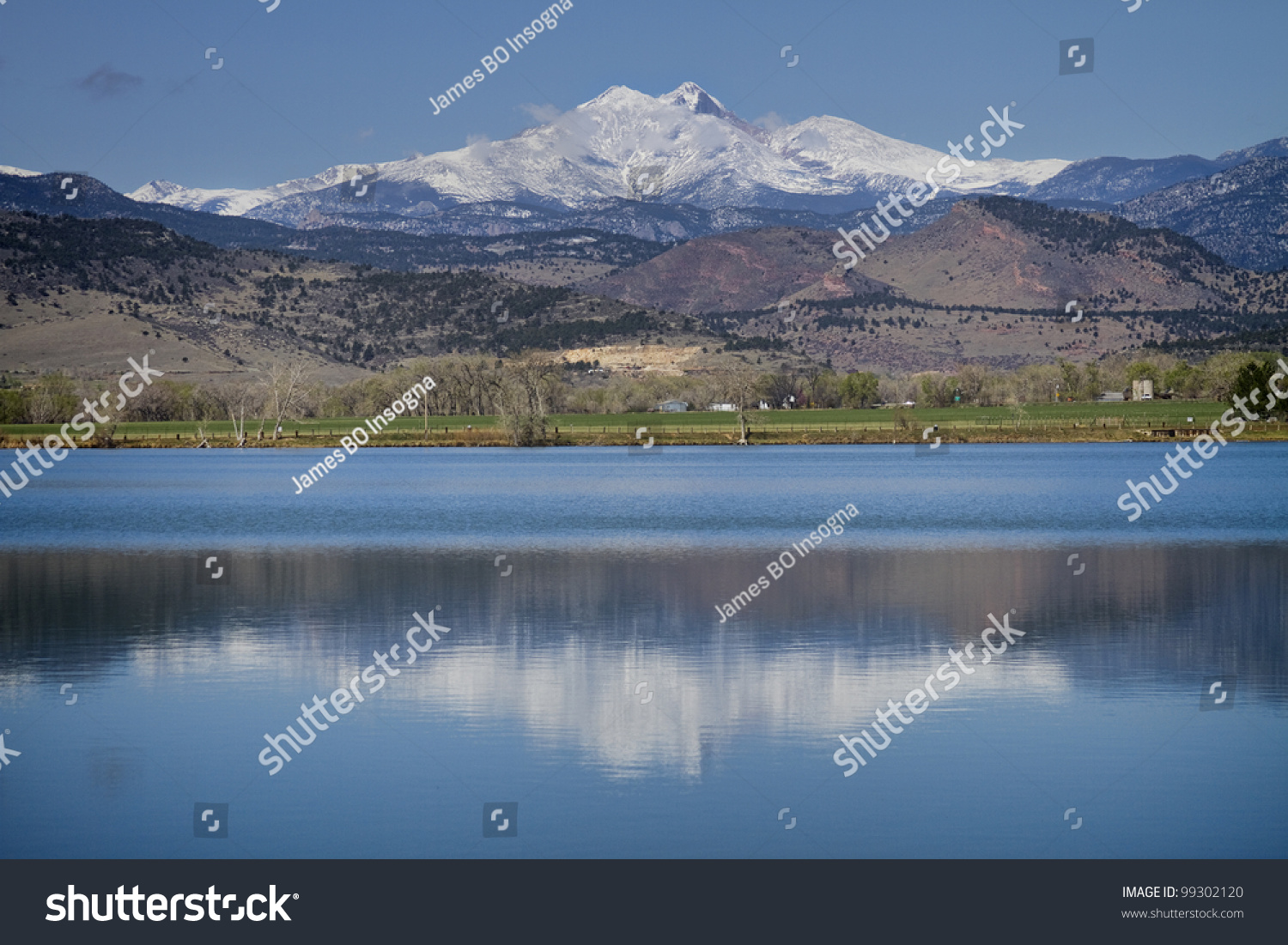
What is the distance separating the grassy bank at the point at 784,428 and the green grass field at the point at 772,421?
92 millimetres

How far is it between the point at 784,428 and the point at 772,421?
10.7 meters

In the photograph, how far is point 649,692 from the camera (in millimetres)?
15461

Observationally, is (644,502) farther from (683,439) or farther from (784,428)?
(784,428)

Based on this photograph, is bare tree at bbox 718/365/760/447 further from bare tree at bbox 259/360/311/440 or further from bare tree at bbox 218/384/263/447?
bare tree at bbox 218/384/263/447

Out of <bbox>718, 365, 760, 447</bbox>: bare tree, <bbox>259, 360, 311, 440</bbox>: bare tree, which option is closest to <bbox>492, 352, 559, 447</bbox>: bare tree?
<bbox>718, 365, 760, 447</bbox>: bare tree

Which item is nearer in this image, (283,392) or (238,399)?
(283,392)

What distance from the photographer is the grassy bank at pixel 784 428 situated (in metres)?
99.2

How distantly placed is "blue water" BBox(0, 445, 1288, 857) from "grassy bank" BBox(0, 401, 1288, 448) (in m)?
64.2

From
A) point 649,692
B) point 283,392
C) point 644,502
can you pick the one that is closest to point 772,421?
point 283,392

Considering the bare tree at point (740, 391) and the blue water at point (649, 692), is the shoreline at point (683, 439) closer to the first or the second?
the bare tree at point (740, 391)

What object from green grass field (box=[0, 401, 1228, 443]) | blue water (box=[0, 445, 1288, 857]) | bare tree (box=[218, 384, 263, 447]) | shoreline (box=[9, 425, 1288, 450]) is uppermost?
bare tree (box=[218, 384, 263, 447])

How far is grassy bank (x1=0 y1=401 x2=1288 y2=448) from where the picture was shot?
99250mm

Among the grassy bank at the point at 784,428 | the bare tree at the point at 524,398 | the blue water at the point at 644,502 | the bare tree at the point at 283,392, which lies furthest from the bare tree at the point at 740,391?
the bare tree at the point at 283,392

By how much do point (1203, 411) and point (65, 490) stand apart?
89055mm
